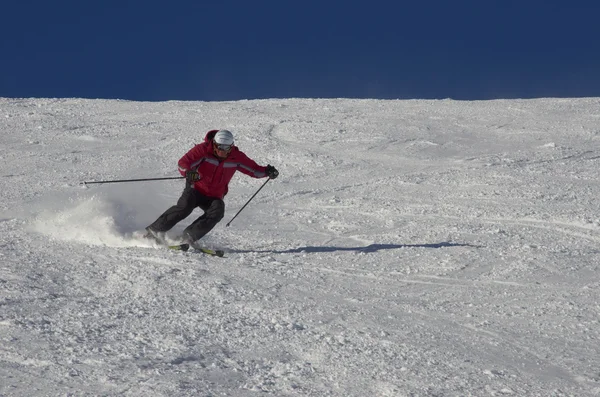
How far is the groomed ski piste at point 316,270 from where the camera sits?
196 inches

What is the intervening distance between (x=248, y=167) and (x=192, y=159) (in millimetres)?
706

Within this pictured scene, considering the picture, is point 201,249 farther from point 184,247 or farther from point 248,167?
point 248,167

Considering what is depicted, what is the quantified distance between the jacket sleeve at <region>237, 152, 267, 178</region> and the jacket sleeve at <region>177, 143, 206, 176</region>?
44cm

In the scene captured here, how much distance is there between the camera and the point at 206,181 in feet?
28.7

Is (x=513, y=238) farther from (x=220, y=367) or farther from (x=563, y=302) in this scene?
(x=220, y=367)

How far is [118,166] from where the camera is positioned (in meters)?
14.1

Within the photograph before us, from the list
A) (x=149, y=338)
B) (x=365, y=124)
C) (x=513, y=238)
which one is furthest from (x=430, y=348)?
(x=365, y=124)

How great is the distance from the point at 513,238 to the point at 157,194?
517 centimetres

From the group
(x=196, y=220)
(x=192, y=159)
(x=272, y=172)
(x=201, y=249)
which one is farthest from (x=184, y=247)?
(x=272, y=172)

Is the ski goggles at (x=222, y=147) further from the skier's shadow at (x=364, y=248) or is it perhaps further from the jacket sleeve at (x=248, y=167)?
the skier's shadow at (x=364, y=248)

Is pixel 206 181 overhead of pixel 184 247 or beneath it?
overhead

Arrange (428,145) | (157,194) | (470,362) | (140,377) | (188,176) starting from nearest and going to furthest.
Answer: (140,377)
(470,362)
(188,176)
(157,194)
(428,145)

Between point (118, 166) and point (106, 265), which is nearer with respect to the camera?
point (106, 265)

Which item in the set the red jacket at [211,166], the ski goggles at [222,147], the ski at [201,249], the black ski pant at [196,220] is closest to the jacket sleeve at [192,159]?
the red jacket at [211,166]
